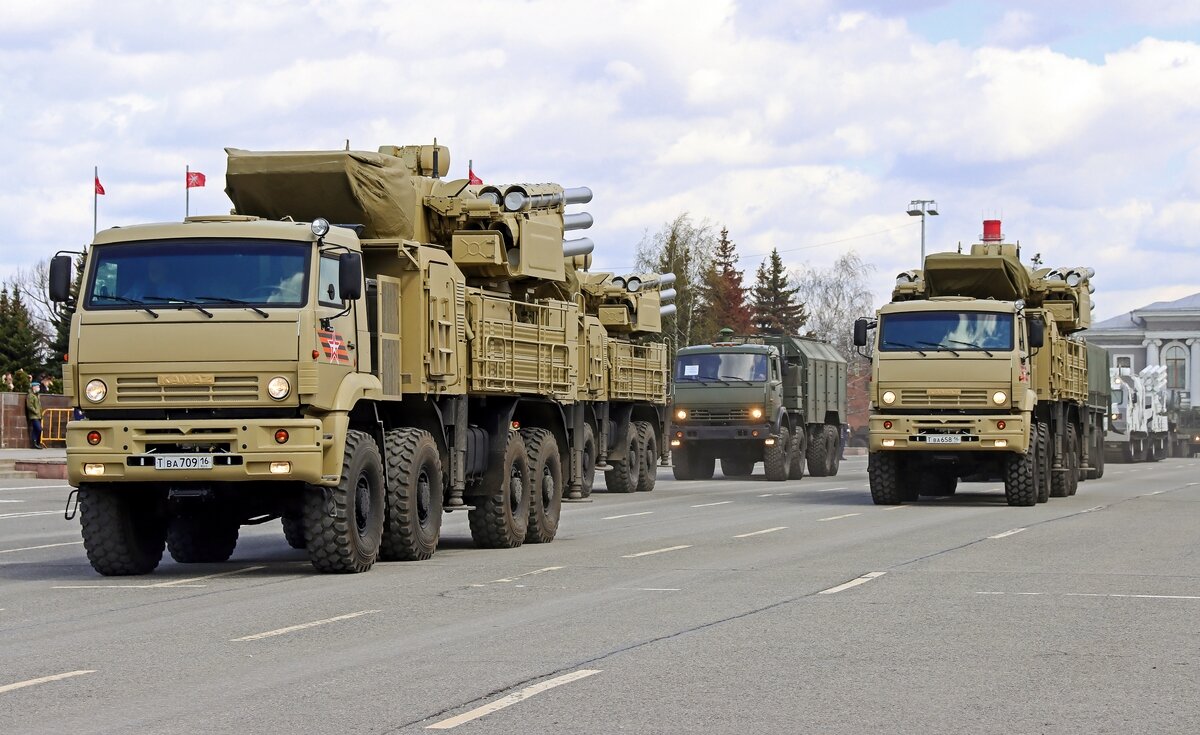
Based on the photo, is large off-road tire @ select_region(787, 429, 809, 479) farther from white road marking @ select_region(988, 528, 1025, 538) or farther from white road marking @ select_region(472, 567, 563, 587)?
white road marking @ select_region(472, 567, 563, 587)

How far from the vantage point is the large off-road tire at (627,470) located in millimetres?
33812

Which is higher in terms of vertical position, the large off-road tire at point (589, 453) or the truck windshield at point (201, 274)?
the truck windshield at point (201, 274)

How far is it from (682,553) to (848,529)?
4.58 meters

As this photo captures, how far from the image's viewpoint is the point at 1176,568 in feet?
54.5

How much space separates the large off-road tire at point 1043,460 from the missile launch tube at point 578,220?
8.29 metres

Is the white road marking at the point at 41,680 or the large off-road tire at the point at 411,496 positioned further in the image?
the large off-road tire at the point at 411,496

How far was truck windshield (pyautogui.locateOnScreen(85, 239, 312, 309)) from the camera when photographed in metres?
15.0

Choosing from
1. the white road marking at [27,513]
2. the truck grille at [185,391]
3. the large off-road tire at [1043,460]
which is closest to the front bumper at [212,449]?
the truck grille at [185,391]

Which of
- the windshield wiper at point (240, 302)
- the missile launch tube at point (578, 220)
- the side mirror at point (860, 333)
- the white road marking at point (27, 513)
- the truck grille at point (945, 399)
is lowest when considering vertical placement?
the white road marking at point (27, 513)

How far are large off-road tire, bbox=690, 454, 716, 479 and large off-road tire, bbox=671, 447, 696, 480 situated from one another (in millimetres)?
79

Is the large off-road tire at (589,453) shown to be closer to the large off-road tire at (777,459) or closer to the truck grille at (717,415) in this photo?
the truck grille at (717,415)

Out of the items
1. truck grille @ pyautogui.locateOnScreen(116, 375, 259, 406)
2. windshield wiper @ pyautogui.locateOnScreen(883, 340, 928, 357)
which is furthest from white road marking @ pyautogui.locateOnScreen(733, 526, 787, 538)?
truck grille @ pyautogui.locateOnScreen(116, 375, 259, 406)

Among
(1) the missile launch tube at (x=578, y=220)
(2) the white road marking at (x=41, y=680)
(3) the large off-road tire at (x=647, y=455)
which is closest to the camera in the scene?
(2) the white road marking at (x=41, y=680)

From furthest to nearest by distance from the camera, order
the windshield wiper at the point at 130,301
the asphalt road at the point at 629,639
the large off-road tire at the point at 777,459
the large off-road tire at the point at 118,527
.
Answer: the large off-road tire at the point at 777,459 < the large off-road tire at the point at 118,527 < the windshield wiper at the point at 130,301 < the asphalt road at the point at 629,639
